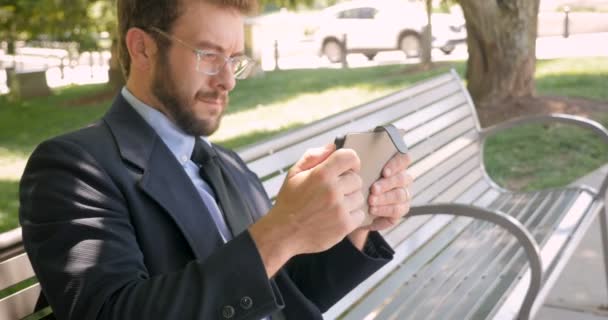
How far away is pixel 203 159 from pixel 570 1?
29.7m

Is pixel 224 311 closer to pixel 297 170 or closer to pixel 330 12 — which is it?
pixel 297 170

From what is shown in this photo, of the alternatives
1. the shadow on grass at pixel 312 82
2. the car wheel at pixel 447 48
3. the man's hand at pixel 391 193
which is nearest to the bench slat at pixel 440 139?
the man's hand at pixel 391 193

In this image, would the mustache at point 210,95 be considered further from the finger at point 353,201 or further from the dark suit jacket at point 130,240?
the finger at point 353,201

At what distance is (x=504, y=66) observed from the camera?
844 centimetres

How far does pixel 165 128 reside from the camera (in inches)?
71.1

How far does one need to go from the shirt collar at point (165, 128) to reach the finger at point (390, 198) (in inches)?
19.7

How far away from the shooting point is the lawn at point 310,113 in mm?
6711

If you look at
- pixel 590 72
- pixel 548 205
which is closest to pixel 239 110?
pixel 590 72

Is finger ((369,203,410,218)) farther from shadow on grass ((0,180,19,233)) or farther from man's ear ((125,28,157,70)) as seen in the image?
shadow on grass ((0,180,19,233))

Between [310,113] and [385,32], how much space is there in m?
10.4

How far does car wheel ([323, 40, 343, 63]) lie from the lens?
20.3 m

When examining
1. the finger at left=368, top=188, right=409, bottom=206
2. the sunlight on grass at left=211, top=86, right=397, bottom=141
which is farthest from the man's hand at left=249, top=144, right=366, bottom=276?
the sunlight on grass at left=211, top=86, right=397, bottom=141

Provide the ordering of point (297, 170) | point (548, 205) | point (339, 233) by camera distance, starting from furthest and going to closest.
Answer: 1. point (548, 205)
2. point (297, 170)
3. point (339, 233)

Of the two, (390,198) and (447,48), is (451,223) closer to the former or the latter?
(390,198)
